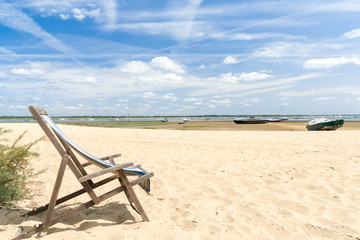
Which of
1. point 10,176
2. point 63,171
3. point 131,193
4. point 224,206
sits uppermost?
point 63,171

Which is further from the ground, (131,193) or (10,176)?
(10,176)

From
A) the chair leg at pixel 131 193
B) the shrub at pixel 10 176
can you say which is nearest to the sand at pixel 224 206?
the chair leg at pixel 131 193

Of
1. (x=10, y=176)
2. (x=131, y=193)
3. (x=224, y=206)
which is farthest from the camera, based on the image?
(x=224, y=206)

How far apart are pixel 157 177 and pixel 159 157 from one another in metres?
1.92

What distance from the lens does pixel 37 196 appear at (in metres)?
3.52

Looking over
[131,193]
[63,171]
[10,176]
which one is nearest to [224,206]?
[131,193]

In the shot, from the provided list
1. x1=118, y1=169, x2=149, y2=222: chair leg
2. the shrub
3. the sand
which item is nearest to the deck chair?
x1=118, y1=169, x2=149, y2=222: chair leg

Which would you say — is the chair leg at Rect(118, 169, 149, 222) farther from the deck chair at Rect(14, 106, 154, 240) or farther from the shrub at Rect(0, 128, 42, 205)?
the shrub at Rect(0, 128, 42, 205)

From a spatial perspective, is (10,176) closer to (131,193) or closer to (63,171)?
(63,171)

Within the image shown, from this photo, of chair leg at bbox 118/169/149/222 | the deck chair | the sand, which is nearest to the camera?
the deck chair

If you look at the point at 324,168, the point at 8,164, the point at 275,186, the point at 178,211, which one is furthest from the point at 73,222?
the point at 324,168

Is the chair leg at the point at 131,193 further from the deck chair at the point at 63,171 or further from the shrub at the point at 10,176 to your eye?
the shrub at the point at 10,176

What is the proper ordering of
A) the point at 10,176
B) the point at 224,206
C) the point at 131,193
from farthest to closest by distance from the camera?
the point at 224,206 < the point at 10,176 < the point at 131,193

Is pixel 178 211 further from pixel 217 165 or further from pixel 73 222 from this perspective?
pixel 217 165
